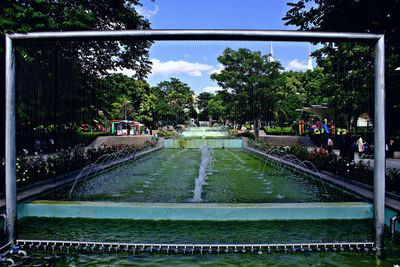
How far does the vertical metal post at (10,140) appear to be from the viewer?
21.2 ft

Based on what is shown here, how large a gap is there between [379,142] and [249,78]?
35707 mm

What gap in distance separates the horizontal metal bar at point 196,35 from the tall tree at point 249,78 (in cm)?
3541

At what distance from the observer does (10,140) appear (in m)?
6.52

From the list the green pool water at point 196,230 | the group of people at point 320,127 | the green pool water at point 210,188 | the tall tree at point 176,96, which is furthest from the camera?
the tall tree at point 176,96

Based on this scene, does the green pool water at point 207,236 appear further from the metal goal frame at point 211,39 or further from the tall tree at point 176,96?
the tall tree at point 176,96

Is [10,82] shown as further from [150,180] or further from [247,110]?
[247,110]

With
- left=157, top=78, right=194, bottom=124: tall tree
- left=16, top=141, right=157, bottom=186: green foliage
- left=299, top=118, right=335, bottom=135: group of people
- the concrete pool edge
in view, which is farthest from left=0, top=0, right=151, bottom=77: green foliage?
left=157, top=78, right=194, bottom=124: tall tree

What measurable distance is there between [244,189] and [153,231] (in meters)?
5.27

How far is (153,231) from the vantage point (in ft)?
24.6

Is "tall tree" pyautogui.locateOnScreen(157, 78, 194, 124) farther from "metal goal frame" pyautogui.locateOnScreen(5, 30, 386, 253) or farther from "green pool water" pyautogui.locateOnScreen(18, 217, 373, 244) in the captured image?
"metal goal frame" pyautogui.locateOnScreen(5, 30, 386, 253)

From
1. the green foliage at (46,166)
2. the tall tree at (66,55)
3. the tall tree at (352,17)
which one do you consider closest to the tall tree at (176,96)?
the tall tree at (66,55)

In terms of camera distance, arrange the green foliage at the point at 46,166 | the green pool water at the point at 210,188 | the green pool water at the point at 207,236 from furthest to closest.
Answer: the green foliage at the point at 46,166 → the green pool water at the point at 210,188 → the green pool water at the point at 207,236

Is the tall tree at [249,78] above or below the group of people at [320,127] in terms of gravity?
above

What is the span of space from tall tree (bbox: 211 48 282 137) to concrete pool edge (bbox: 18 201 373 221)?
3412 centimetres
